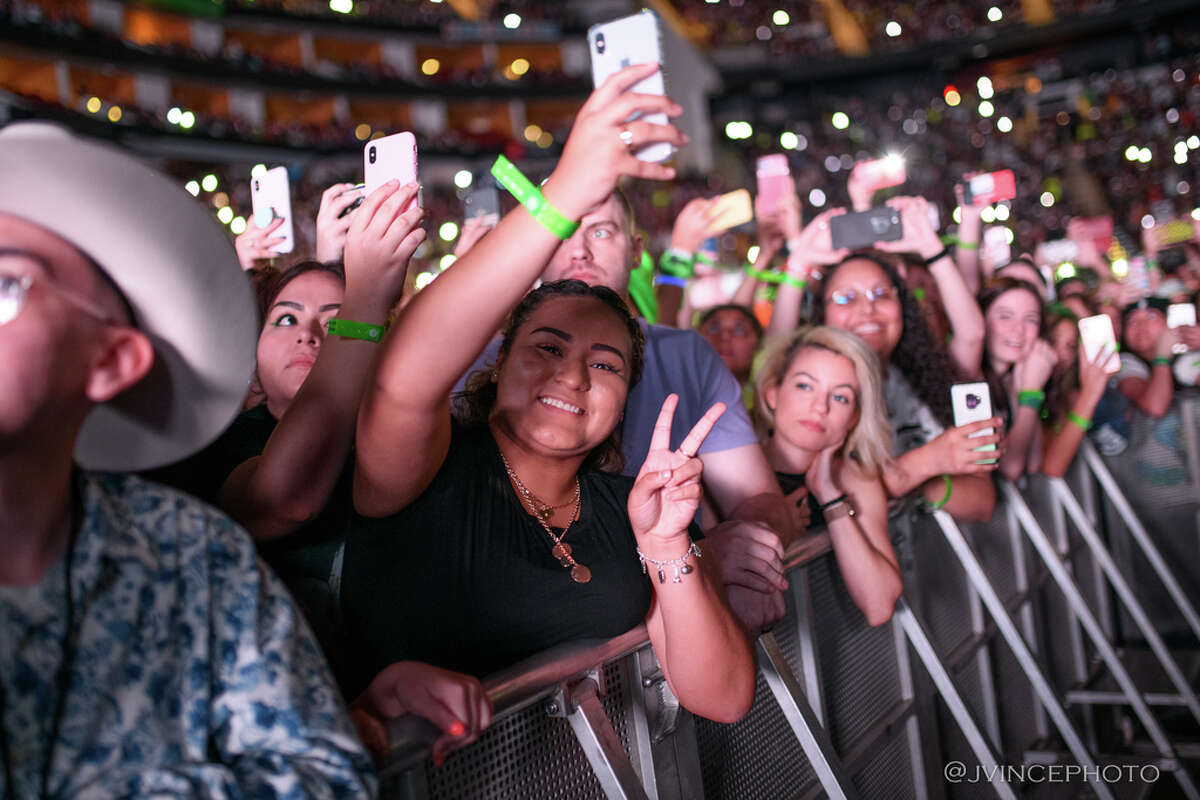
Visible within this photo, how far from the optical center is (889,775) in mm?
2336

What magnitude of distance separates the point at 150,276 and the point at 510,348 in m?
0.74

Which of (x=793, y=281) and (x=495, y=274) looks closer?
(x=495, y=274)

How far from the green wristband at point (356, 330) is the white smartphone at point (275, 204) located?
0.83 meters

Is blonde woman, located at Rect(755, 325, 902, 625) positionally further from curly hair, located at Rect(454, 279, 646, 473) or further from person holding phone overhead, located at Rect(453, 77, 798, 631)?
curly hair, located at Rect(454, 279, 646, 473)

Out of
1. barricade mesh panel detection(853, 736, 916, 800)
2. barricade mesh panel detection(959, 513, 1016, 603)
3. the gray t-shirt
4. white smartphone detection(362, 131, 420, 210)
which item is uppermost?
white smartphone detection(362, 131, 420, 210)

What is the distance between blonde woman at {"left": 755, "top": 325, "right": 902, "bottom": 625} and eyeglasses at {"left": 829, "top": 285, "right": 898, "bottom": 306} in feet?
1.82

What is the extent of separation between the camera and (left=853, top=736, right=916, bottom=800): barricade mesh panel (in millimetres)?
2207

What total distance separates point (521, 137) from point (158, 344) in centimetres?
2292

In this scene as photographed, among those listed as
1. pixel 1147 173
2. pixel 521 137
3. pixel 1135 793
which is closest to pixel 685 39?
pixel 521 137

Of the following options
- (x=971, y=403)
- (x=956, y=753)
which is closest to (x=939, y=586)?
(x=956, y=753)

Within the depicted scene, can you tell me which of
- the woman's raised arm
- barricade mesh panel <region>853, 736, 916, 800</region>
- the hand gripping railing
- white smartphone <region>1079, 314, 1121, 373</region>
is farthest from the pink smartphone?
the woman's raised arm

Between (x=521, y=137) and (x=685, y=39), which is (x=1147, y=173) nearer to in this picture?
(x=685, y=39)

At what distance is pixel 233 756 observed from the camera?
0.87 metres

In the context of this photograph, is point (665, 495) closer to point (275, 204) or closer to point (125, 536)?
point (125, 536)
